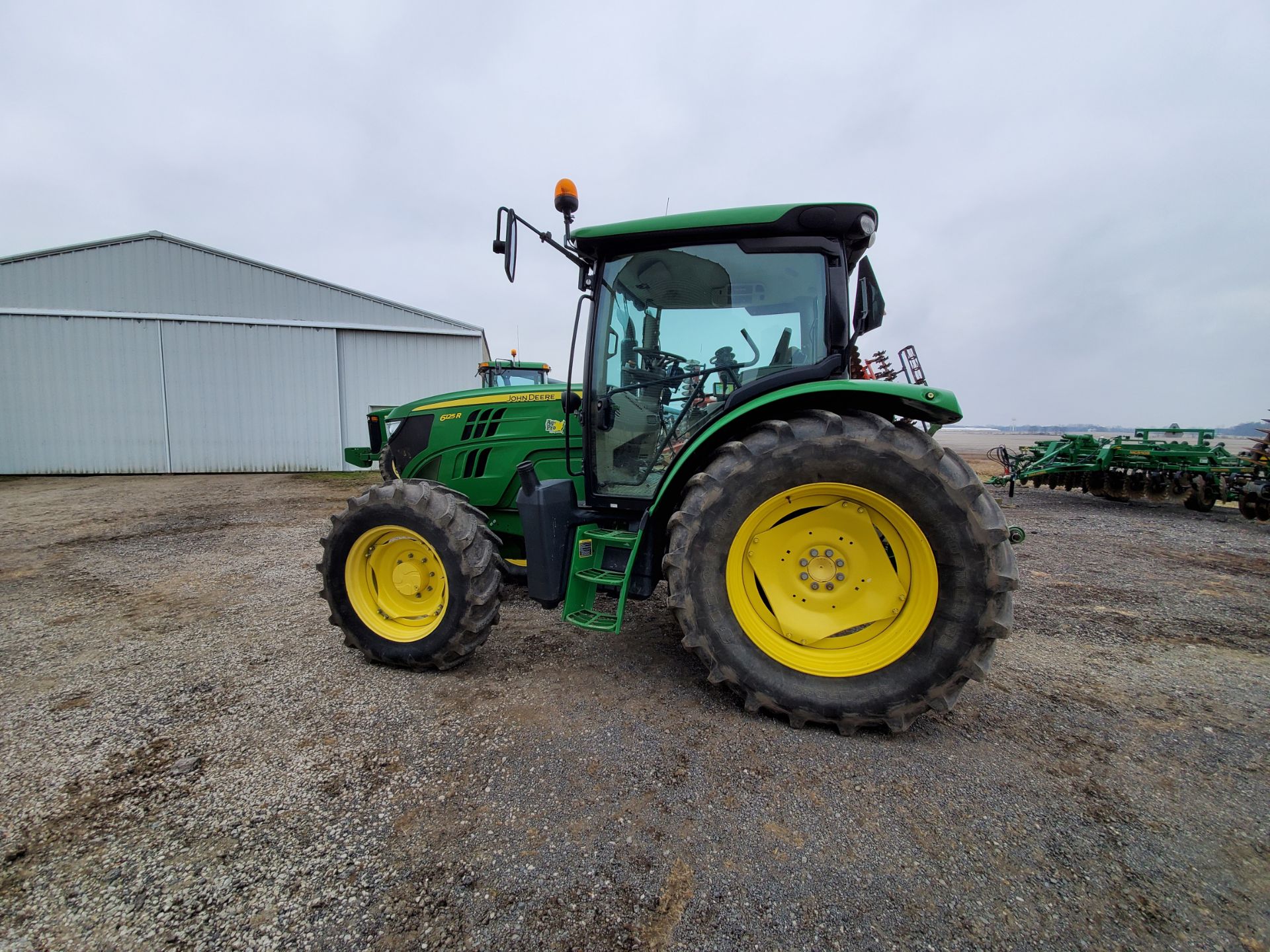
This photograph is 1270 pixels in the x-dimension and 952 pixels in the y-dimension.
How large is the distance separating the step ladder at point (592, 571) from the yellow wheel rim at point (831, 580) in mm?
587

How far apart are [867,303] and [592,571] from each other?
1974 millimetres

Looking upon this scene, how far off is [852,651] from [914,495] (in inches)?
26.7

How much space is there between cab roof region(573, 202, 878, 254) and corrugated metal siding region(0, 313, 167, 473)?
569 inches

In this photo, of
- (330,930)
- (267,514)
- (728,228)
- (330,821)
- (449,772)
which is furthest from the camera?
(267,514)

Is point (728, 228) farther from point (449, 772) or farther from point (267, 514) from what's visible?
point (267, 514)

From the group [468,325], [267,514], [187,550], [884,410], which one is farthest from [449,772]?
[468,325]

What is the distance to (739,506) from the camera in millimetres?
2152

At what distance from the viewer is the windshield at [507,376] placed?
9.80 meters

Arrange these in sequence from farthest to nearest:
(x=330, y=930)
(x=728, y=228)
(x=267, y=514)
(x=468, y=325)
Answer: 1. (x=468, y=325)
2. (x=267, y=514)
3. (x=728, y=228)
4. (x=330, y=930)

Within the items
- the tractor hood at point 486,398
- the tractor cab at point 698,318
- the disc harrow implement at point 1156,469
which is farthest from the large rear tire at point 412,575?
the disc harrow implement at point 1156,469

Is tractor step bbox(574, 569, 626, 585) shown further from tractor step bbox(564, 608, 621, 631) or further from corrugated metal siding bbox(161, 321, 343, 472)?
corrugated metal siding bbox(161, 321, 343, 472)

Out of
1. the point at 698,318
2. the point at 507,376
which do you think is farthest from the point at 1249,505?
the point at 507,376

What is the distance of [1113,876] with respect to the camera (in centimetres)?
144

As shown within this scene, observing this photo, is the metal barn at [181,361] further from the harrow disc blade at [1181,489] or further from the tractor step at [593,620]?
the harrow disc blade at [1181,489]
